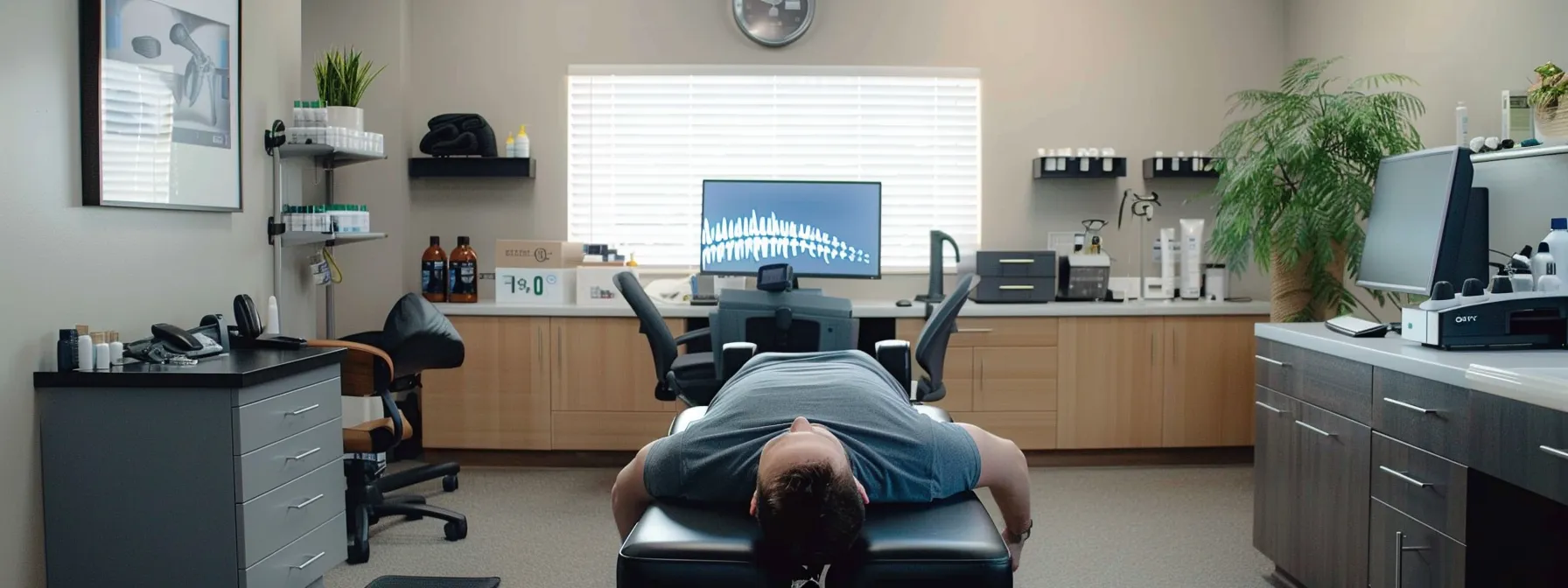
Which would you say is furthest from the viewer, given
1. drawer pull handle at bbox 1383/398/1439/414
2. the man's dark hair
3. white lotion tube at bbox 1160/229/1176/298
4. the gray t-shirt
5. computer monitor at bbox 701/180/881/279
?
white lotion tube at bbox 1160/229/1176/298

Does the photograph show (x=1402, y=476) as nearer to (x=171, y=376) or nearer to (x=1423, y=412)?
(x=1423, y=412)

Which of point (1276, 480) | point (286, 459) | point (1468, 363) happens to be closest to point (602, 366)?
point (286, 459)

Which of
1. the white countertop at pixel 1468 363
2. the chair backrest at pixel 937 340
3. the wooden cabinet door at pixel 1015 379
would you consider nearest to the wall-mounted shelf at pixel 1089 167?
the wooden cabinet door at pixel 1015 379

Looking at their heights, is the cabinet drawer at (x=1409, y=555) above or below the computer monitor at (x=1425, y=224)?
below

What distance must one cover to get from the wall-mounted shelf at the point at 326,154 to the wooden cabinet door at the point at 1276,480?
120 inches

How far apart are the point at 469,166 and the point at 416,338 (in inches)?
60.5

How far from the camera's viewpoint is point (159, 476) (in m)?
2.42

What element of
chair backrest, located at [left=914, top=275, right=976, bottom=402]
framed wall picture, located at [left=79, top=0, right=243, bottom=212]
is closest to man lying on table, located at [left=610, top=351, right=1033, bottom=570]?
chair backrest, located at [left=914, top=275, right=976, bottom=402]

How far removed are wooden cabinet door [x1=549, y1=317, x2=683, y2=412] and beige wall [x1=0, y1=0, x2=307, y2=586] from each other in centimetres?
165

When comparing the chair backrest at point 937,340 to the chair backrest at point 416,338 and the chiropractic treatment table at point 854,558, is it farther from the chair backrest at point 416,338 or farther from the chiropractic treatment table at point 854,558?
the chiropractic treatment table at point 854,558

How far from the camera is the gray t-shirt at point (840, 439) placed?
6.35 feet

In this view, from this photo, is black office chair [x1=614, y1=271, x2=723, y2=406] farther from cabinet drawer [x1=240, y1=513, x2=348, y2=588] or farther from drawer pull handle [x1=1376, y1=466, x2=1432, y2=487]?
drawer pull handle [x1=1376, y1=466, x2=1432, y2=487]

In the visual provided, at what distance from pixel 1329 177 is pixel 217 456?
10.7 ft

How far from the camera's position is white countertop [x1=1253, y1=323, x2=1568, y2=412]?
1886 millimetres
